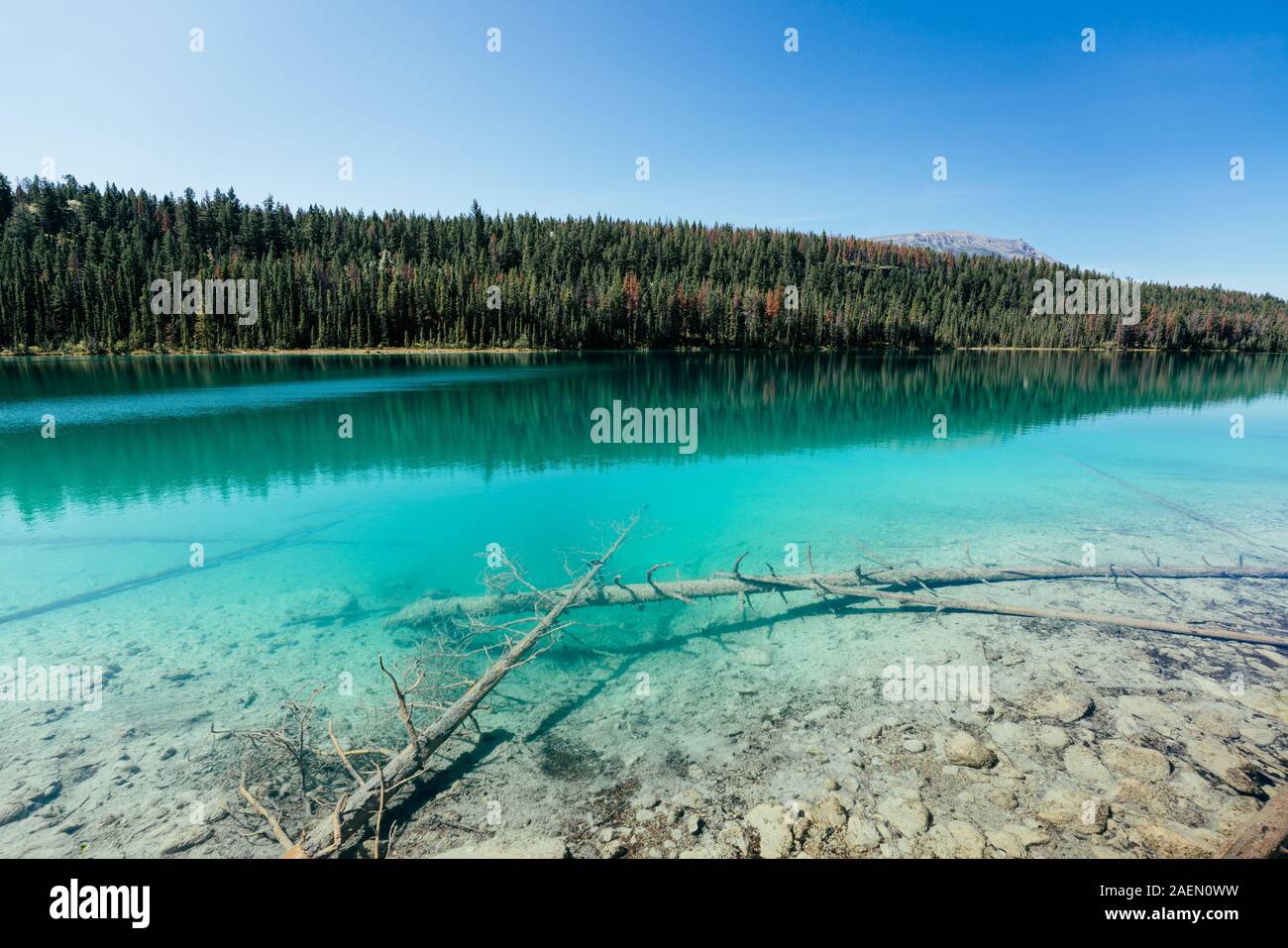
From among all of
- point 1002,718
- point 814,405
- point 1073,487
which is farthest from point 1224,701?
point 814,405

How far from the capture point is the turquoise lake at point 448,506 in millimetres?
12258

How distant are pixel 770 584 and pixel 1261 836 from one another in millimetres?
8250

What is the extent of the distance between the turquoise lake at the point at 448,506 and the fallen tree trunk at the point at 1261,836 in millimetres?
8882

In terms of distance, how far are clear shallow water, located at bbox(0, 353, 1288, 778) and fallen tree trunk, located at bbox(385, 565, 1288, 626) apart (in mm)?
1377

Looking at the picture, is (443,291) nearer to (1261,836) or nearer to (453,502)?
(453,502)

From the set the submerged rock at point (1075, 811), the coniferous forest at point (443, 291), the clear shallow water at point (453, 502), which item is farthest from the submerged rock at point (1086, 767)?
the coniferous forest at point (443, 291)

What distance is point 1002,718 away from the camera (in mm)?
8781

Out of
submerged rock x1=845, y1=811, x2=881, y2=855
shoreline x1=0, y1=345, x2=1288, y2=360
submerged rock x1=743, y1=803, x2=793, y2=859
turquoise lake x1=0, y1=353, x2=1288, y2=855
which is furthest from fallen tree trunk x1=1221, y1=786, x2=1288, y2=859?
shoreline x1=0, y1=345, x2=1288, y2=360

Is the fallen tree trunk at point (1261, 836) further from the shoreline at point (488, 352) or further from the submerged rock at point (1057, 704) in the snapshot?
the shoreline at point (488, 352)

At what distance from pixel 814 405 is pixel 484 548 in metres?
39.0

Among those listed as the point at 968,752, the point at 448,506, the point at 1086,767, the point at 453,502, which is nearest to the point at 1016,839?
the point at 968,752

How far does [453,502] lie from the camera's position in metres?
22.2

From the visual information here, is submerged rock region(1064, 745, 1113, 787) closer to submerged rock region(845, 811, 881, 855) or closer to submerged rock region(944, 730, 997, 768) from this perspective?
submerged rock region(944, 730, 997, 768)
